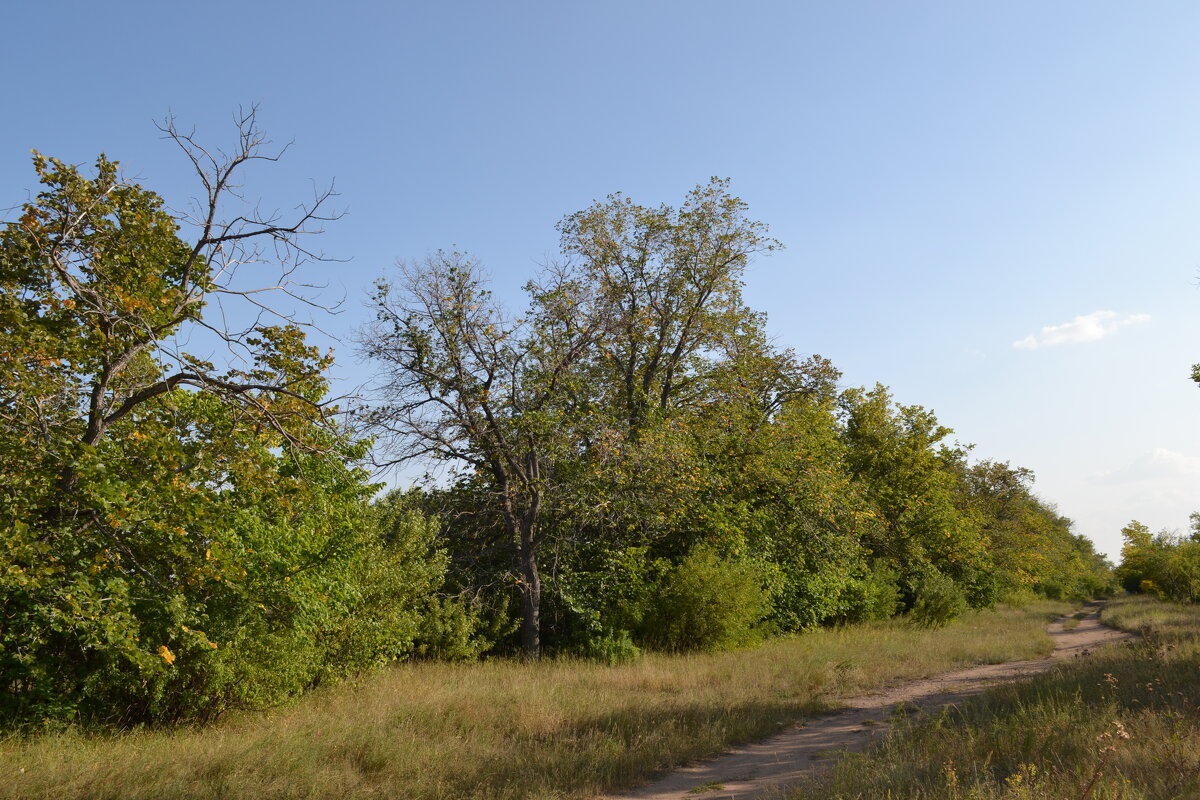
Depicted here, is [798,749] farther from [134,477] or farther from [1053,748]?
[134,477]

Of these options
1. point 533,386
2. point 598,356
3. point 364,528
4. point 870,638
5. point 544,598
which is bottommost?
point 870,638

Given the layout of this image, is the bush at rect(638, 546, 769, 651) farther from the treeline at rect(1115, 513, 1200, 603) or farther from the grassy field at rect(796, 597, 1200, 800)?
the treeline at rect(1115, 513, 1200, 603)

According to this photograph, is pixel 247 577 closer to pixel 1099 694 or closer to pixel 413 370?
pixel 413 370

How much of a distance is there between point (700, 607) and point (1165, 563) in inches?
1718

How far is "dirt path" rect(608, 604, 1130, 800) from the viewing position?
27.3 feet

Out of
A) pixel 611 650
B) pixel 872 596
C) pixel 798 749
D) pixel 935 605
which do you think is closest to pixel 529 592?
pixel 611 650

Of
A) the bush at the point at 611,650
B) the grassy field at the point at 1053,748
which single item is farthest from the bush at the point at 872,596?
the grassy field at the point at 1053,748

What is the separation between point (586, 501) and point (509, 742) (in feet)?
29.5

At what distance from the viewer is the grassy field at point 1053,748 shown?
5969 millimetres

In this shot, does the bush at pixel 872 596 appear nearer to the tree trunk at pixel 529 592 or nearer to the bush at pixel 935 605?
the bush at pixel 935 605

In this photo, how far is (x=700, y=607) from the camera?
Result: 19.2 meters

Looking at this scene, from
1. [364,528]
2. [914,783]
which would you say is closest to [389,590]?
[364,528]

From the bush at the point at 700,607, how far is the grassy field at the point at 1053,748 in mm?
7828

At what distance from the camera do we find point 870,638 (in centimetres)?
2316
